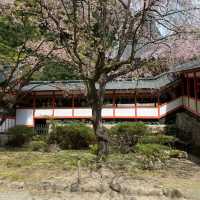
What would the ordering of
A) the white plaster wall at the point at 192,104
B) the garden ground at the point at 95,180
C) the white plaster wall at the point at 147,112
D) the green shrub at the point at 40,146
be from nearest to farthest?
the garden ground at the point at 95,180 < the green shrub at the point at 40,146 < the white plaster wall at the point at 192,104 < the white plaster wall at the point at 147,112

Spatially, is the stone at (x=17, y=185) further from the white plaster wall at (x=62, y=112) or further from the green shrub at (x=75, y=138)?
the white plaster wall at (x=62, y=112)

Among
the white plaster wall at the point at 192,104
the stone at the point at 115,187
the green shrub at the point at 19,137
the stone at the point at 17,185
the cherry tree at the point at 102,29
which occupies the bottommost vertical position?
the stone at the point at 17,185

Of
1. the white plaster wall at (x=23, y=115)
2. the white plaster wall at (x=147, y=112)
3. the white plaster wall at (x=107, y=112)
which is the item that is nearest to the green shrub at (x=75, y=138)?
the white plaster wall at (x=107, y=112)

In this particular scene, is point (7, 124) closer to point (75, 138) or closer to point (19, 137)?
point (19, 137)

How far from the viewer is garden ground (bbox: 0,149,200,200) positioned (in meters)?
10.6

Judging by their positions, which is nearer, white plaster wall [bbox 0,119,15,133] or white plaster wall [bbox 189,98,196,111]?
white plaster wall [bbox 189,98,196,111]

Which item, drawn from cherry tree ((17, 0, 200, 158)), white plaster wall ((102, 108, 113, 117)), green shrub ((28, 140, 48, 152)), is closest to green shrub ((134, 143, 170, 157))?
cherry tree ((17, 0, 200, 158))

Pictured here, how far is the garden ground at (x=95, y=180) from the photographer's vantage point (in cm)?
1059

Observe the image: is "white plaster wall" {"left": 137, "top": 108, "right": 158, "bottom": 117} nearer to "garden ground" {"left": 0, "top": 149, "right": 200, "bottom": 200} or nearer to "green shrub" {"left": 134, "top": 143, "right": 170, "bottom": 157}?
"green shrub" {"left": 134, "top": 143, "right": 170, "bottom": 157}

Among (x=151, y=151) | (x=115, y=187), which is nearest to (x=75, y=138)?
(x=151, y=151)

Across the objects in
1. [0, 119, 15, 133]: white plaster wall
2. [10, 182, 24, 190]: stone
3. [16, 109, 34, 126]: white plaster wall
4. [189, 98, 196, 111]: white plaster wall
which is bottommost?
[10, 182, 24, 190]: stone

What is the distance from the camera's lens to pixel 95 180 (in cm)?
1149

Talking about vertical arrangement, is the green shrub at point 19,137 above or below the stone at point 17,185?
above

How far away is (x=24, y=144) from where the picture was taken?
25.8m
